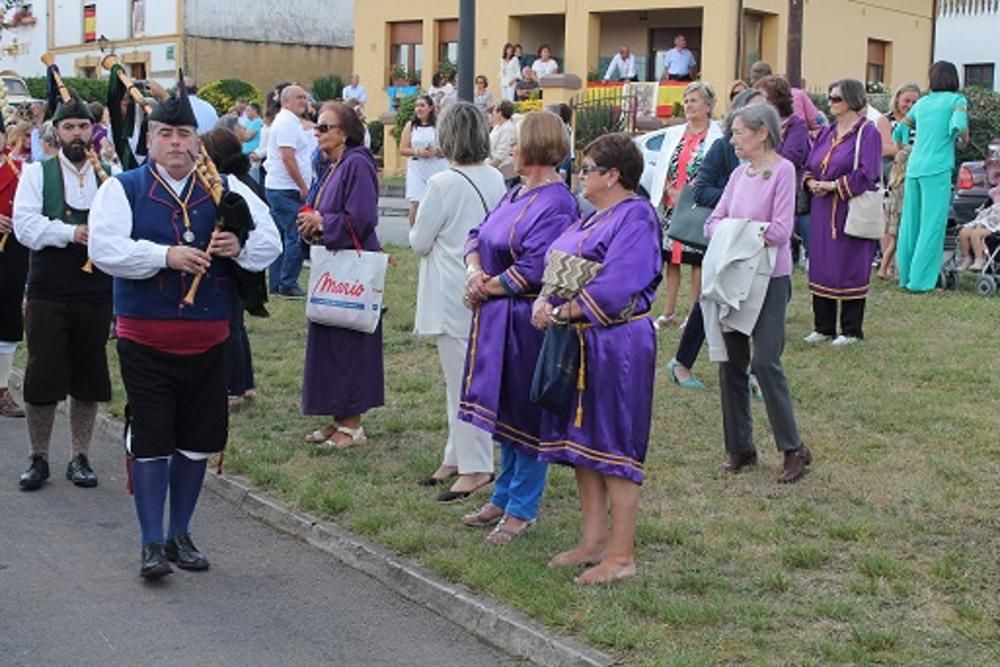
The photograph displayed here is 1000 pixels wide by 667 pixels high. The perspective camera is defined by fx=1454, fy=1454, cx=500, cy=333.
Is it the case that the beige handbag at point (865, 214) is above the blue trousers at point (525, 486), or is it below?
above

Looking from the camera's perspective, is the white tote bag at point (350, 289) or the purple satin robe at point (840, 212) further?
the purple satin robe at point (840, 212)

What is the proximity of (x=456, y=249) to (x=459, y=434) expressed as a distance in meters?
0.99

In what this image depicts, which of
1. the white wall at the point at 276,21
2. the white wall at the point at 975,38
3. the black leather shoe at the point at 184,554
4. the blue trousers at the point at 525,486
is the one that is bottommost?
the black leather shoe at the point at 184,554

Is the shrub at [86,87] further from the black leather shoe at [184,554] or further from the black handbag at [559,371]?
the black handbag at [559,371]

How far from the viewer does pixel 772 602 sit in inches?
231

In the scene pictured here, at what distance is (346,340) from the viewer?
8672 millimetres

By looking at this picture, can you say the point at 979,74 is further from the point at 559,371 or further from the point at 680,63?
the point at 559,371

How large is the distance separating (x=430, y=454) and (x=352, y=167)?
1745 mm

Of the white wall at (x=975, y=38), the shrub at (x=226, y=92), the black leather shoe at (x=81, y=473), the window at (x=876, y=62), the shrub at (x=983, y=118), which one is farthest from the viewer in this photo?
the white wall at (x=975, y=38)

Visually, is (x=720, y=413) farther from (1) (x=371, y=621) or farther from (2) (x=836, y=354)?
(1) (x=371, y=621)

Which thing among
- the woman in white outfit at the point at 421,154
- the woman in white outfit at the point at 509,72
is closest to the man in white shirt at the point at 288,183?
the woman in white outfit at the point at 421,154

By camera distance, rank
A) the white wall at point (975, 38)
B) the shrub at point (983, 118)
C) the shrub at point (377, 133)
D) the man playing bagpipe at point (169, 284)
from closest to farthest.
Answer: the man playing bagpipe at point (169, 284), the shrub at point (983, 118), the shrub at point (377, 133), the white wall at point (975, 38)

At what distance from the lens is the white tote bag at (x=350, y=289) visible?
8.49 meters

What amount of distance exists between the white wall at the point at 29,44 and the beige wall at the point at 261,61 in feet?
35.9
